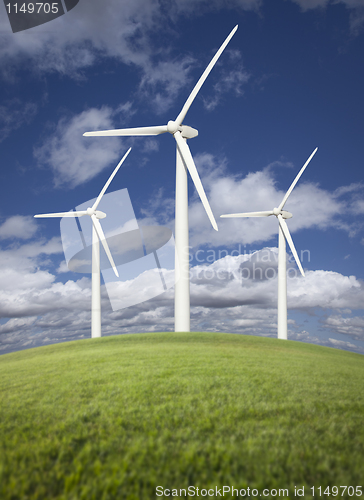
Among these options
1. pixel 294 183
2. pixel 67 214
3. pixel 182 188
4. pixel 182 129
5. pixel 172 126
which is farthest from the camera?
pixel 67 214

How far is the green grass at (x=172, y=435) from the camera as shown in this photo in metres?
5.96

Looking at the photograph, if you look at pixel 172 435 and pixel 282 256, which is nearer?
pixel 172 435

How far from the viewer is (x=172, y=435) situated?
24.9 ft

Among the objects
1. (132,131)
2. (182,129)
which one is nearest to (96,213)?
(132,131)

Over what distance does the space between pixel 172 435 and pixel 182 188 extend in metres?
33.0

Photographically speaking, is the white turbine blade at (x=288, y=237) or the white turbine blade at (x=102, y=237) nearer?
the white turbine blade at (x=288, y=237)

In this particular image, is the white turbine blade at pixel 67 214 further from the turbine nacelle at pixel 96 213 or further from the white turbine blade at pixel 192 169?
the white turbine blade at pixel 192 169

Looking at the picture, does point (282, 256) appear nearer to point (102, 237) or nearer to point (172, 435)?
point (102, 237)

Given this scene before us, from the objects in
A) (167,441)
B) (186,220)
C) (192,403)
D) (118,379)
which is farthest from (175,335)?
(167,441)

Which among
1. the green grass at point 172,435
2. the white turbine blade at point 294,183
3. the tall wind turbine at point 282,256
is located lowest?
the green grass at point 172,435

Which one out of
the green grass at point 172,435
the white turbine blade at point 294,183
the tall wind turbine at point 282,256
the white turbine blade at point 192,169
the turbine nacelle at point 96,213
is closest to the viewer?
the green grass at point 172,435

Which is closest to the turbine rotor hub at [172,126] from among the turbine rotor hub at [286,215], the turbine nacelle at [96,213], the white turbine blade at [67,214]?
the turbine nacelle at [96,213]

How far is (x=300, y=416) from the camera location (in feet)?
30.3

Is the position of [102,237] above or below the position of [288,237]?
above
